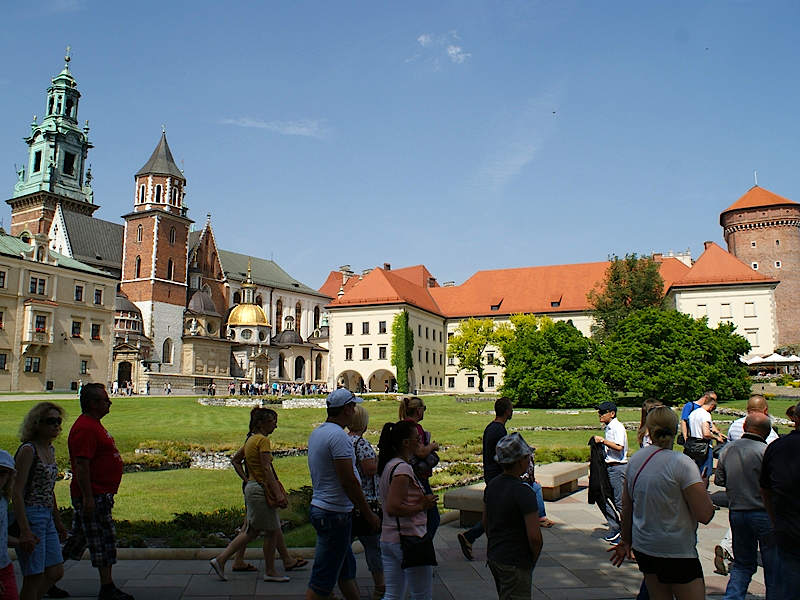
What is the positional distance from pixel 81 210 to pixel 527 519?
88.3 m

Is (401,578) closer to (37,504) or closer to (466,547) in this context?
(466,547)

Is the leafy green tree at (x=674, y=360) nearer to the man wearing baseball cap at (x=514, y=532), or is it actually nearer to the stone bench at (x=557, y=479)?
the stone bench at (x=557, y=479)

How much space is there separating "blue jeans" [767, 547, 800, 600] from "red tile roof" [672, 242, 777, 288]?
190 ft

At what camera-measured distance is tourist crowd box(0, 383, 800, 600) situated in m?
4.51

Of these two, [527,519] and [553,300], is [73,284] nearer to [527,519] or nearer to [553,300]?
[553,300]

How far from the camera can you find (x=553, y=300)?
234ft

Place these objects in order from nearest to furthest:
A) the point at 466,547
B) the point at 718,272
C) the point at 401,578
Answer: the point at 401,578 → the point at 466,547 → the point at 718,272


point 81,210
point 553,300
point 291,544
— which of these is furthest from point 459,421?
point 81,210

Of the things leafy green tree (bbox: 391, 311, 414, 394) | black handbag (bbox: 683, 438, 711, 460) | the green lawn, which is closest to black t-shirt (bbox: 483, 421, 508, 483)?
black handbag (bbox: 683, 438, 711, 460)

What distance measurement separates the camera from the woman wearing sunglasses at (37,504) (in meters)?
5.22

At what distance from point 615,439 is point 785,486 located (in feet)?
11.8

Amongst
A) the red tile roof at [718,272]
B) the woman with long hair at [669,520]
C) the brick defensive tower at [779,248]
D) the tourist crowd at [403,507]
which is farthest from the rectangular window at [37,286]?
the brick defensive tower at [779,248]

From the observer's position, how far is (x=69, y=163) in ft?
271

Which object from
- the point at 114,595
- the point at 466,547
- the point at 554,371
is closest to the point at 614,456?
the point at 466,547
